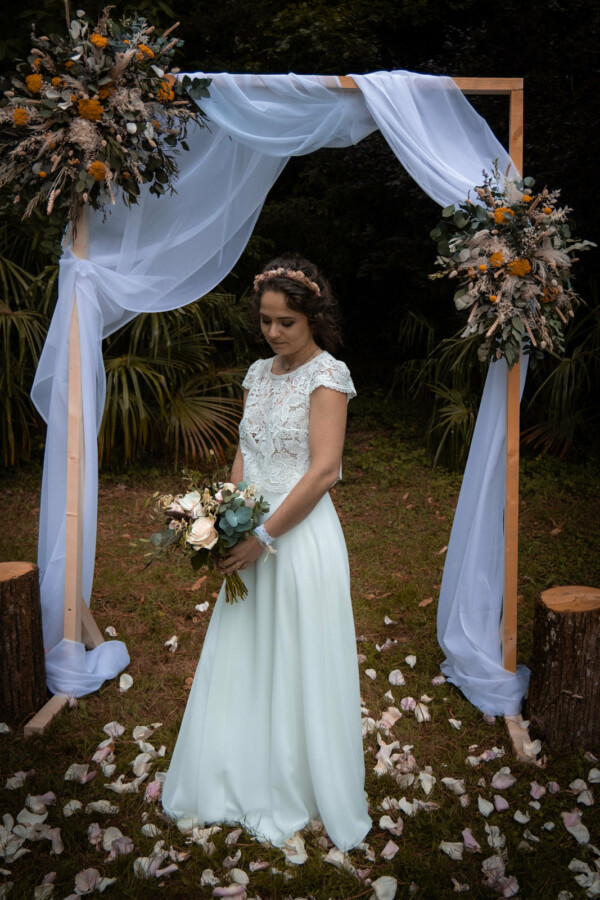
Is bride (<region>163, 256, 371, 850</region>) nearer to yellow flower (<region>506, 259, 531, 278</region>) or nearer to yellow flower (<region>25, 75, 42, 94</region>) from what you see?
yellow flower (<region>506, 259, 531, 278</region>)

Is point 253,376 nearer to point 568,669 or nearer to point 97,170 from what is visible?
point 97,170

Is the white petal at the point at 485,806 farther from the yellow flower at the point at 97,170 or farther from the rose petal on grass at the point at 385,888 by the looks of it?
the yellow flower at the point at 97,170

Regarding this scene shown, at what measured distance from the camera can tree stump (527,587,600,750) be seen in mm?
3500

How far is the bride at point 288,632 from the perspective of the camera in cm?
278

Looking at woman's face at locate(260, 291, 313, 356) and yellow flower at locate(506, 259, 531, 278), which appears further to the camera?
yellow flower at locate(506, 259, 531, 278)

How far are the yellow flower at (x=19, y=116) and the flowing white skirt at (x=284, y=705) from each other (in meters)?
Answer: 1.89

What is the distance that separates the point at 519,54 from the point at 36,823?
7.54m

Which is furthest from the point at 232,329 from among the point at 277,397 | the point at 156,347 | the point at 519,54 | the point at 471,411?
the point at 277,397

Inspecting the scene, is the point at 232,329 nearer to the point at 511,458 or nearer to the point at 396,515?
the point at 396,515

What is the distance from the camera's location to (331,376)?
2770 millimetres

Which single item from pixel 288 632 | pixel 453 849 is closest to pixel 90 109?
pixel 288 632

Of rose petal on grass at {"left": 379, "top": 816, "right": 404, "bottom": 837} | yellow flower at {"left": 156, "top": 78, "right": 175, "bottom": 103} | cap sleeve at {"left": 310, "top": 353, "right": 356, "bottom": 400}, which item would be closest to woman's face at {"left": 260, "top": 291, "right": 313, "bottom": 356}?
cap sleeve at {"left": 310, "top": 353, "right": 356, "bottom": 400}

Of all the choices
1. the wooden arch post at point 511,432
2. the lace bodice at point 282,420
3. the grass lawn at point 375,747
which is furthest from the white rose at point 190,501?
the wooden arch post at point 511,432

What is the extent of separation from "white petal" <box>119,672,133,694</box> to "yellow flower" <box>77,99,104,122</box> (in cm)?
264
